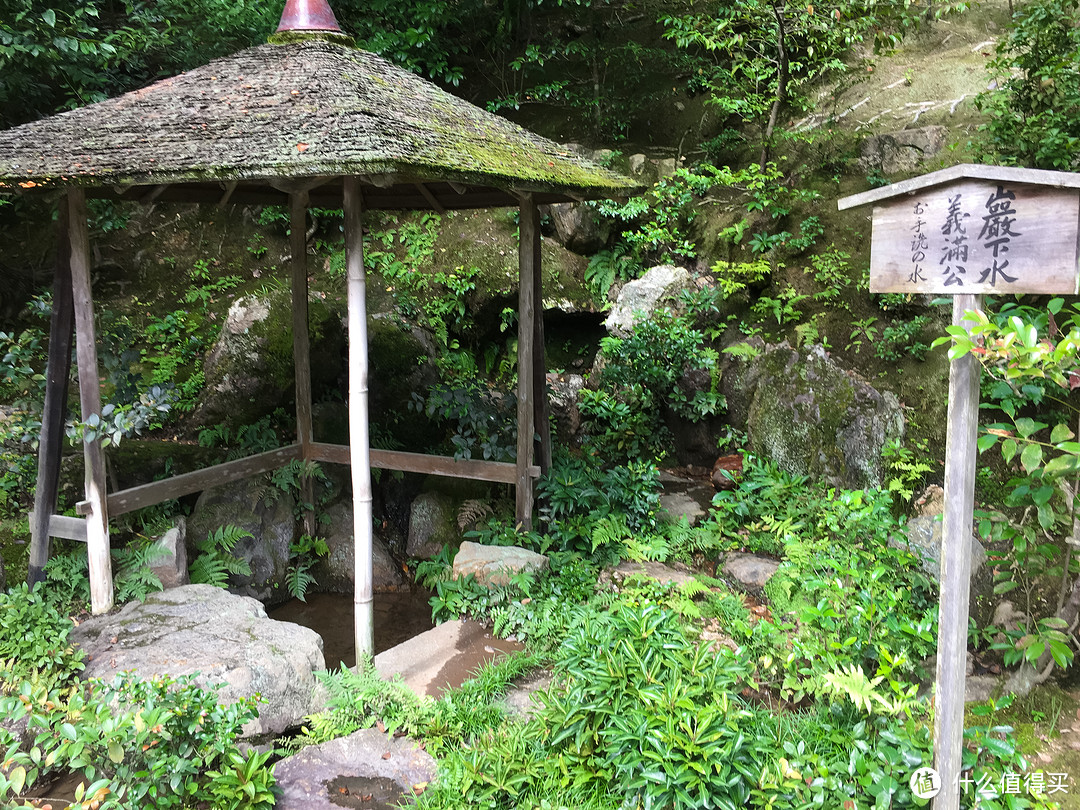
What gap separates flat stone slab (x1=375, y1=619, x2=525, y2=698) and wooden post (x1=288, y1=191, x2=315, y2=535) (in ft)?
9.46

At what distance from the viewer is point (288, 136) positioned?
4367mm

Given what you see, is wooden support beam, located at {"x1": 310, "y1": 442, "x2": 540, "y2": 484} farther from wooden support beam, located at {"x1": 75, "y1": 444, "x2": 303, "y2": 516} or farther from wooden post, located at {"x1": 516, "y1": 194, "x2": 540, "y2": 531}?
wooden support beam, located at {"x1": 75, "y1": 444, "x2": 303, "y2": 516}

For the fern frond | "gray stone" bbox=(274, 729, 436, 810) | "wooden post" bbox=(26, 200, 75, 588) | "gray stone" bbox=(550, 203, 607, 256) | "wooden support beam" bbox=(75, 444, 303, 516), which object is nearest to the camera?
"gray stone" bbox=(274, 729, 436, 810)

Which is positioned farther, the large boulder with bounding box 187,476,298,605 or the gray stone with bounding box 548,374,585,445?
the gray stone with bounding box 548,374,585,445

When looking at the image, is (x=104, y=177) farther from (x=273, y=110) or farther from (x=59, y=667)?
(x=59, y=667)

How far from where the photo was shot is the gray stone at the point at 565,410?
9312mm

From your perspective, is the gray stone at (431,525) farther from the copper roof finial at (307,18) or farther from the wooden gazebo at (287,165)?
the copper roof finial at (307,18)

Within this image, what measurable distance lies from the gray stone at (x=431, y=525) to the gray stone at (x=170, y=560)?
226 centimetres

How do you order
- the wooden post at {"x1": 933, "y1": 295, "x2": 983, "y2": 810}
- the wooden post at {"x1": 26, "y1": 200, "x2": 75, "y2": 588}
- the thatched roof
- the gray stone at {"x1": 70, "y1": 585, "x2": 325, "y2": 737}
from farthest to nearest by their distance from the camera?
the wooden post at {"x1": 26, "y1": 200, "x2": 75, "y2": 588}, the gray stone at {"x1": 70, "y1": 585, "x2": 325, "y2": 737}, the thatched roof, the wooden post at {"x1": 933, "y1": 295, "x2": 983, "y2": 810}

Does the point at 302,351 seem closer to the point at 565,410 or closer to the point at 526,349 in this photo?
the point at 526,349

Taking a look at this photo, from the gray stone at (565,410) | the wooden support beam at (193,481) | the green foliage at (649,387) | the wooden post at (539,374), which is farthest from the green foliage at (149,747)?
the gray stone at (565,410)

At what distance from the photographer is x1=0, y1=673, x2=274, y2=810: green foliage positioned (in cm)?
302

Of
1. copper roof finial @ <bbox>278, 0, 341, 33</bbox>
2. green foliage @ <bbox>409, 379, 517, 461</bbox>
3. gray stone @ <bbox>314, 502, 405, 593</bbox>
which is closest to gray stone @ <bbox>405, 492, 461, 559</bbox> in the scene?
gray stone @ <bbox>314, 502, 405, 593</bbox>

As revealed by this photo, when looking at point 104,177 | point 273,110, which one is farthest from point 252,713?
point 273,110
